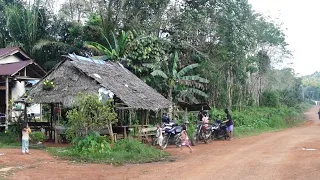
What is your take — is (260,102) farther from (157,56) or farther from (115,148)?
(115,148)

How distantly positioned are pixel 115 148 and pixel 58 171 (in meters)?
3.33

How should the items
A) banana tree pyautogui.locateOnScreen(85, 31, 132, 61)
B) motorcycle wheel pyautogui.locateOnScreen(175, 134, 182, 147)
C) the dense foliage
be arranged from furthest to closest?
banana tree pyautogui.locateOnScreen(85, 31, 132, 61)
motorcycle wheel pyautogui.locateOnScreen(175, 134, 182, 147)
the dense foliage

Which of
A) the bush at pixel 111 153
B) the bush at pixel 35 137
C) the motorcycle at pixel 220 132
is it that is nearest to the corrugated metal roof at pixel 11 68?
the bush at pixel 35 137

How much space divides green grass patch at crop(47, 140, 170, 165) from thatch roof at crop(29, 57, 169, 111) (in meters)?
1.81

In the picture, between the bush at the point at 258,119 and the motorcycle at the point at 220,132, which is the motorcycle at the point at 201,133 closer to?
the motorcycle at the point at 220,132

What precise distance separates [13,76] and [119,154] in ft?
28.1

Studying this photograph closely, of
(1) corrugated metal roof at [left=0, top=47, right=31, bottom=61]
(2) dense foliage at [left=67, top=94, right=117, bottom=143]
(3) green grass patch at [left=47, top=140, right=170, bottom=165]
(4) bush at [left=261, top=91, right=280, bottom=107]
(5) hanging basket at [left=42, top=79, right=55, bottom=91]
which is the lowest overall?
(3) green grass patch at [left=47, top=140, right=170, bottom=165]

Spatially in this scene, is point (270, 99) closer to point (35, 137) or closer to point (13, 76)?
point (13, 76)

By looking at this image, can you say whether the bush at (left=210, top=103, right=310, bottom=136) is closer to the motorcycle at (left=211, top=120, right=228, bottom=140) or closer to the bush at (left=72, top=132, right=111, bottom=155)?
the motorcycle at (left=211, top=120, right=228, bottom=140)

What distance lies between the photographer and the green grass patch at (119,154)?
11516mm

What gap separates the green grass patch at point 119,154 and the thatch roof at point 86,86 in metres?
1.81

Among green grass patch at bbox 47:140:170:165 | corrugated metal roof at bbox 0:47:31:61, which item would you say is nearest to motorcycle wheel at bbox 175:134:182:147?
green grass patch at bbox 47:140:170:165

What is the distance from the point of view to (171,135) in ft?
49.3

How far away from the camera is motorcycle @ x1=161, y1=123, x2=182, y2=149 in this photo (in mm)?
14737
